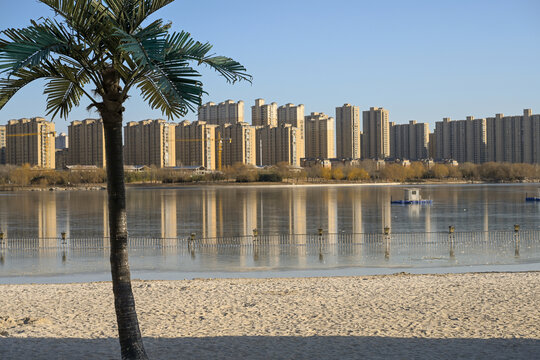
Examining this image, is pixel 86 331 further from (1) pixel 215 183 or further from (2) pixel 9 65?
(1) pixel 215 183

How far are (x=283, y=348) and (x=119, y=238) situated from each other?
13.4 ft

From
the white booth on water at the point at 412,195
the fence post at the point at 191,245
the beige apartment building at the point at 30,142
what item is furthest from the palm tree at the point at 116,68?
the beige apartment building at the point at 30,142

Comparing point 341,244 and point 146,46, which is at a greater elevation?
point 146,46

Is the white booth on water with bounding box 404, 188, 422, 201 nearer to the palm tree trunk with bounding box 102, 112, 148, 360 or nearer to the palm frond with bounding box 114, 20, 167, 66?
the palm tree trunk with bounding box 102, 112, 148, 360

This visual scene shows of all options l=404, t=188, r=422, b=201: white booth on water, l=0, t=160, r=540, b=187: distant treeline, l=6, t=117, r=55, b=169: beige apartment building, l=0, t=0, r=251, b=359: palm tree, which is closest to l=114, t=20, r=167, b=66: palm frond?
l=0, t=0, r=251, b=359: palm tree

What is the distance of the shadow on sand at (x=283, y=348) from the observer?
935cm

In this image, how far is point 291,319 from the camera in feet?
40.3

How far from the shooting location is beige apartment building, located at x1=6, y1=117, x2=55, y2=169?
7436 inches

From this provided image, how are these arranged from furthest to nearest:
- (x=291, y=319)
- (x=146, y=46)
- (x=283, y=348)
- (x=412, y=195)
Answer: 1. (x=412, y=195)
2. (x=291, y=319)
3. (x=283, y=348)
4. (x=146, y=46)

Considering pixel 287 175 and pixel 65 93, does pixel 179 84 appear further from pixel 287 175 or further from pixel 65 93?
pixel 287 175

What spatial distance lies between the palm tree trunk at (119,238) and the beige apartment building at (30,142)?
191m

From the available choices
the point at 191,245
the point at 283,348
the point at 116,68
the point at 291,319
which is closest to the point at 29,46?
the point at 116,68

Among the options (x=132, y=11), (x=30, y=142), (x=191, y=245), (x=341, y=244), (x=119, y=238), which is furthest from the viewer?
(x=30, y=142)

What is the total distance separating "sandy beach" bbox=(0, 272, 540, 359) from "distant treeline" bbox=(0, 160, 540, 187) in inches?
5751
